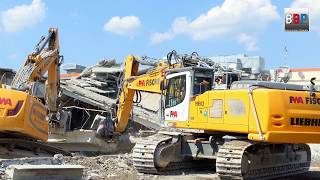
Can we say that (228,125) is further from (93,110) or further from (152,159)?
(93,110)

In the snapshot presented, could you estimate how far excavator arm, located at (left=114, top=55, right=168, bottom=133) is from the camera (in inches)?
535

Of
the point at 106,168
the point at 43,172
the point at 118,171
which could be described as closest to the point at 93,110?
the point at 106,168

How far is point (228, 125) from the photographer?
11.3 metres

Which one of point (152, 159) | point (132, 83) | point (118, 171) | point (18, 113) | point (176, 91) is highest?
point (132, 83)

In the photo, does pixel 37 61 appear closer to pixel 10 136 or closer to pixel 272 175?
pixel 10 136

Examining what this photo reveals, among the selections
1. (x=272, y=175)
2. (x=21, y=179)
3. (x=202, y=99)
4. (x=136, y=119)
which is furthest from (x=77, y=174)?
(x=136, y=119)

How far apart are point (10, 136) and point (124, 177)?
4.45m

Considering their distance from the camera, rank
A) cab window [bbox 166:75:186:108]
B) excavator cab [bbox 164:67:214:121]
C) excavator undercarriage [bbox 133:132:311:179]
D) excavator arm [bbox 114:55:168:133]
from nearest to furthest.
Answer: excavator undercarriage [bbox 133:132:311:179] < excavator cab [bbox 164:67:214:121] < cab window [bbox 166:75:186:108] < excavator arm [bbox 114:55:168:133]

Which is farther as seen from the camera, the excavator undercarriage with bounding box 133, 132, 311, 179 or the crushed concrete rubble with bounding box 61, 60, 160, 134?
the crushed concrete rubble with bounding box 61, 60, 160, 134

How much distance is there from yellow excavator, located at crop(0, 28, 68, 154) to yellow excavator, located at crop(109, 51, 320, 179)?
3067 mm

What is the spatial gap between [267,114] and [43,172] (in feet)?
14.5

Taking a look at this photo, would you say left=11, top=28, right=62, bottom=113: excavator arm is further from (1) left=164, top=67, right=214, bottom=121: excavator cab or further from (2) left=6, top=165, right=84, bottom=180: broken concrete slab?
(2) left=6, top=165, right=84, bottom=180: broken concrete slab

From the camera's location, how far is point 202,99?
1180 centimetres

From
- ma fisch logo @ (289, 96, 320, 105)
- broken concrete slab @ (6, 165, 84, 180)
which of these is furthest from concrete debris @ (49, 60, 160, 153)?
ma fisch logo @ (289, 96, 320, 105)
